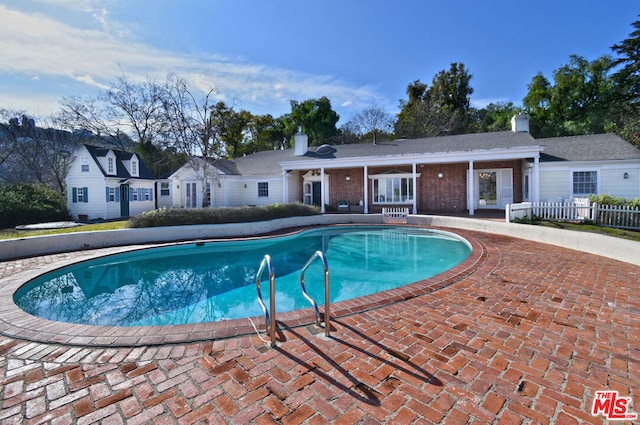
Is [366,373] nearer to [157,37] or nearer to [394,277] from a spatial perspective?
[394,277]

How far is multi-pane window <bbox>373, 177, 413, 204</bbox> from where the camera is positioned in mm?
18969

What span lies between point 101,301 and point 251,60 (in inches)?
638

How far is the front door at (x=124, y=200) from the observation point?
65.3 feet

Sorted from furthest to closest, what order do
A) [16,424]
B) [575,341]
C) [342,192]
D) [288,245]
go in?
[342,192] → [288,245] → [575,341] → [16,424]

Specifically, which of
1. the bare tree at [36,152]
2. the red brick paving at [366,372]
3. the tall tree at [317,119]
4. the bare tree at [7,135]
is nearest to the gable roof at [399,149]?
the tall tree at [317,119]

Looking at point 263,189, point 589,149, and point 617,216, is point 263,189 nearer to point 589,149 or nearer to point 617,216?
point 617,216

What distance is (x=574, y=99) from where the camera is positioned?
27625mm

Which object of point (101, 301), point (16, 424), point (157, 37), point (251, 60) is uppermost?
point (251, 60)

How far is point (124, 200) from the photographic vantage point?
66.1 ft

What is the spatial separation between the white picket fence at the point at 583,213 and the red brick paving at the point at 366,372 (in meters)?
6.86

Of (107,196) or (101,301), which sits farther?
(107,196)

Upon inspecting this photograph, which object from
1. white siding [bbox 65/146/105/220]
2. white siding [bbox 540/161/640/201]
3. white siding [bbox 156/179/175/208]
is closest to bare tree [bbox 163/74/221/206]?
white siding [bbox 65/146/105/220]

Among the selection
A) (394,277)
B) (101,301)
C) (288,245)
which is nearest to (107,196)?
(288,245)

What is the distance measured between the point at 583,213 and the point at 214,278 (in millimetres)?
12569
